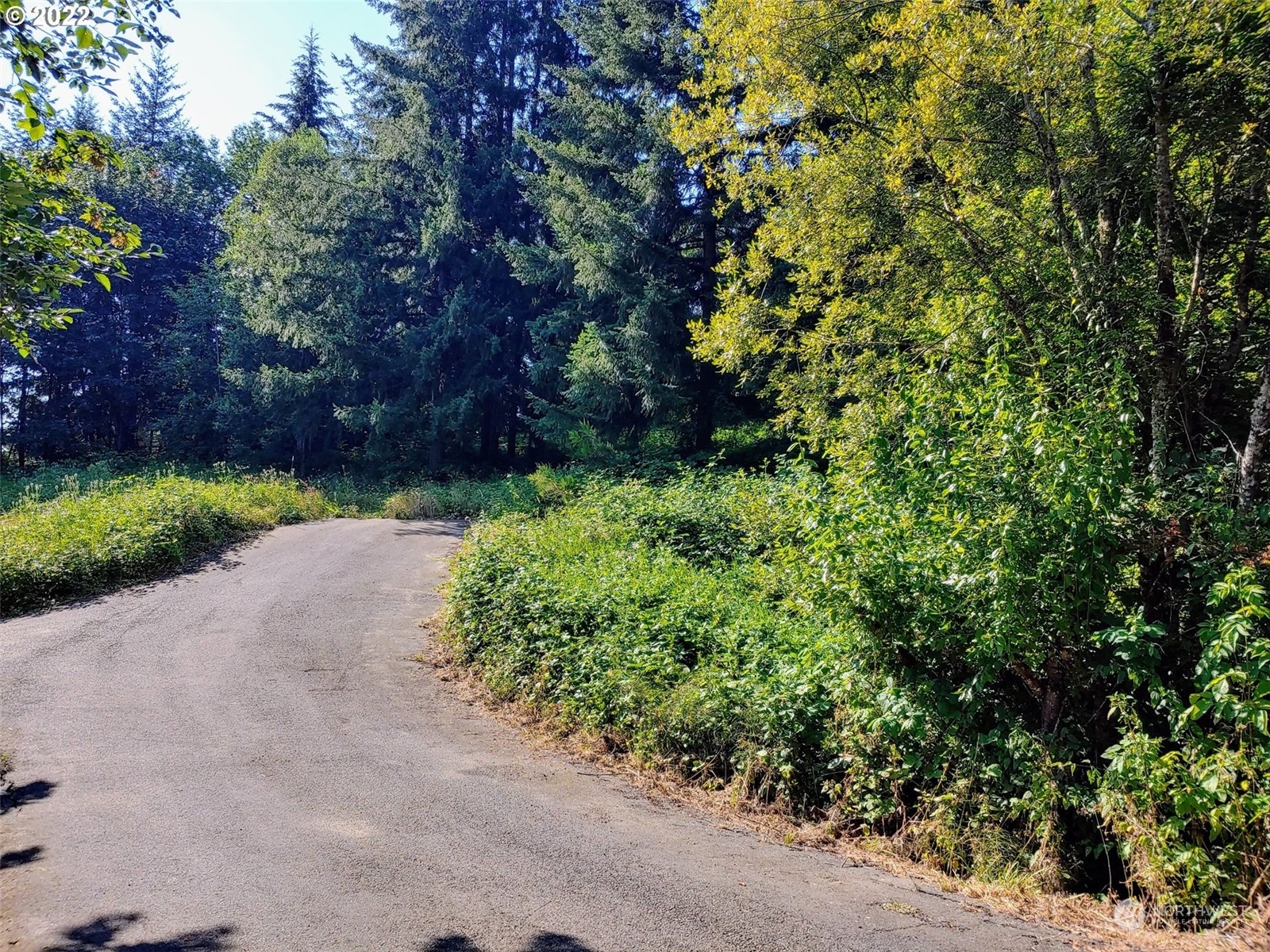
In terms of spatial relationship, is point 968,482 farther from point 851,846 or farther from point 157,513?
point 157,513

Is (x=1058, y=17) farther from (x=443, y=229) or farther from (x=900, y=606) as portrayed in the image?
(x=443, y=229)

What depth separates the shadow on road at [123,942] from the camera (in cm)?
322

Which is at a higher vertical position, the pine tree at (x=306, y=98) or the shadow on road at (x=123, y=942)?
the pine tree at (x=306, y=98)

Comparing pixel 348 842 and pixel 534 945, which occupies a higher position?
pixel 534 945

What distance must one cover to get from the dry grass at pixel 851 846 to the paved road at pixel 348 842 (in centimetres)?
18

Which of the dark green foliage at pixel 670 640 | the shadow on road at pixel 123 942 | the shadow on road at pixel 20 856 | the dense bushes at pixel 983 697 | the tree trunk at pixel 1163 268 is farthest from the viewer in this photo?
the dark green foliage at pixel 670 640

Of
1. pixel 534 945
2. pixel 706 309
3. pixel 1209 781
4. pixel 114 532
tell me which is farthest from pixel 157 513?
pixel 1209 781

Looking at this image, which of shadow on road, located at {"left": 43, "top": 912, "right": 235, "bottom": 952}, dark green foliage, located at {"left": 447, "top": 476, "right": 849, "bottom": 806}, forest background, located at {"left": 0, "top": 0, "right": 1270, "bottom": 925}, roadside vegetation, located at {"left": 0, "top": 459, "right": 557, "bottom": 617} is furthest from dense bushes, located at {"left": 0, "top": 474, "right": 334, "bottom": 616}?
shadow on road, located at {"left": 43, "top": 912, "right": 235, "bottom": 952}

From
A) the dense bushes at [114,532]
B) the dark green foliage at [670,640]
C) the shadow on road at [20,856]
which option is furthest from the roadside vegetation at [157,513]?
the shadow on road at [20,856]

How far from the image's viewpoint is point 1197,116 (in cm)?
534

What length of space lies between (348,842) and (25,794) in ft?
8.35

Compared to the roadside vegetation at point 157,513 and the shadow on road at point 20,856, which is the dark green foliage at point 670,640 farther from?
the roadside vegetation at point 157,513

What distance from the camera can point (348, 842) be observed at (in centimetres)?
448

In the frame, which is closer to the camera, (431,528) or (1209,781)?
(1209,781)
